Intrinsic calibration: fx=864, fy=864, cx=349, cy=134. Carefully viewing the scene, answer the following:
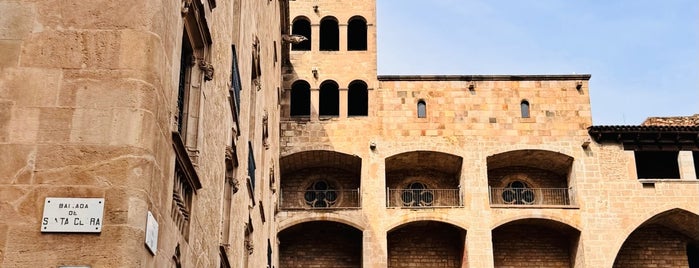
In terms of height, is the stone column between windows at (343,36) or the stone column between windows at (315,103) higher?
the stone column between windows at (343,36)

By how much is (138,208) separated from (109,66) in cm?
121

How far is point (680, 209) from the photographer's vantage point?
94.1 ft

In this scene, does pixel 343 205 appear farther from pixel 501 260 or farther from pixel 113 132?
pixel 113 132

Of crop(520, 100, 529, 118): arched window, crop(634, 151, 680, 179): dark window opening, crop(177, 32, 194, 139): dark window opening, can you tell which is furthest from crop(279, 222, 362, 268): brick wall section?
crop(177, 32, 194, 139): dark window opening

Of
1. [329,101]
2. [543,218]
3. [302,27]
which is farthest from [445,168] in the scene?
[302,27]

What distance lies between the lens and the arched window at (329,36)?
31.9 meters

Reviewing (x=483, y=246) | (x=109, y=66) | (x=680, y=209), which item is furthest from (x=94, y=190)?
(x=680, y=209)

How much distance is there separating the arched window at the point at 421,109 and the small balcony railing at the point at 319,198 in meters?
3.42

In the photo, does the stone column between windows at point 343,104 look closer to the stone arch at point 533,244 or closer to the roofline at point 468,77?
the roofline at point 468,77

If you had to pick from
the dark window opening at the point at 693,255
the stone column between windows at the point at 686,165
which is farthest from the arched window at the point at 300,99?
the dark window opening at the point at 693,255

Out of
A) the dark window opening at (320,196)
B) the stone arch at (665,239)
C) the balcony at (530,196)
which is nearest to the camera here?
the stone arch at (665,239)

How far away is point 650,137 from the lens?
29.4m

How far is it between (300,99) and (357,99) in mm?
2045

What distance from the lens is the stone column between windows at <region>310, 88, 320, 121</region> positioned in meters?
29.8
